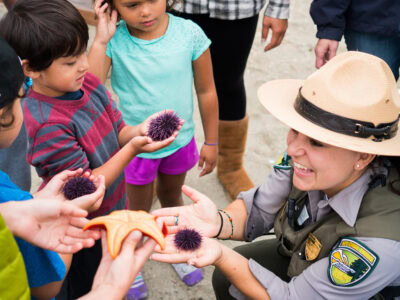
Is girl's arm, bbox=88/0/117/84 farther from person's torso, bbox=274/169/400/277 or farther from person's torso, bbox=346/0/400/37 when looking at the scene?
person's torso, bbox=346/0/400/37

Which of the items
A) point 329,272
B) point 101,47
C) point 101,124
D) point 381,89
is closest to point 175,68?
point 101,47

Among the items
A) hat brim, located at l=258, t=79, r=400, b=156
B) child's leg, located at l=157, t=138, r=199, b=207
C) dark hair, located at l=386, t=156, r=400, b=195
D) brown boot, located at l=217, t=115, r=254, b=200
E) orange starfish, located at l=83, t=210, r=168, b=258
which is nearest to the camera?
orange starfish, located at l=83, t=210, r=168, b=258

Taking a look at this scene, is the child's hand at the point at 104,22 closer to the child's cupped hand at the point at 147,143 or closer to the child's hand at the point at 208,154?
the child's cupped hand at the point at 147,143

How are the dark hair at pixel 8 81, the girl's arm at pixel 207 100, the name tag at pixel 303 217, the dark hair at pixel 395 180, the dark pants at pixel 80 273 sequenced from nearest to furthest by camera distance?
the dark hair at pixel 8 81 → the dark hair at pixel 395 180 → the name tag at pixel 303 217 → the dark pants at pixel 80 273 → the girl's arm at pixel 207 100

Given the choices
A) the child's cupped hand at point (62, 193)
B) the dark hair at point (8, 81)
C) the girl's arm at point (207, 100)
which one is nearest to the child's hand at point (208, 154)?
the girl's arm at point (207, 100)

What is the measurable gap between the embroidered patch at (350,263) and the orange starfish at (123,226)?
1.92 feet

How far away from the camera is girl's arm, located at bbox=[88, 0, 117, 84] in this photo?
5.94 ft

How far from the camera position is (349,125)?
51.4 inches

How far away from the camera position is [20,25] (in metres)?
1.40

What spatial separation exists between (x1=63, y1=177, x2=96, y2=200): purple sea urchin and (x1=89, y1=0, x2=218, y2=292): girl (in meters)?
0.60

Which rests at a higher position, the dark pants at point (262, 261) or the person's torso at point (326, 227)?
the person's torso at point (326, 227)

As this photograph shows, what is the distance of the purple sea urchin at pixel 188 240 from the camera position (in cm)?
141

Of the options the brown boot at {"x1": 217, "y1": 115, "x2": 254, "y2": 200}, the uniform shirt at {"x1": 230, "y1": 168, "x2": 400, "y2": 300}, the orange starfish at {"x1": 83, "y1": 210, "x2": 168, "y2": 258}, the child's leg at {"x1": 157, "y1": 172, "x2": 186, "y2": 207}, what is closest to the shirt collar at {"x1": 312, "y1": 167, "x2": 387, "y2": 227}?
the uniform shirt at {"x1": 230, "y1": 168, "x2": 400, "y2": 300}

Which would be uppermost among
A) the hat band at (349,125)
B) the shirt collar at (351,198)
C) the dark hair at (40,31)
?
the dark hair at (40,31)
